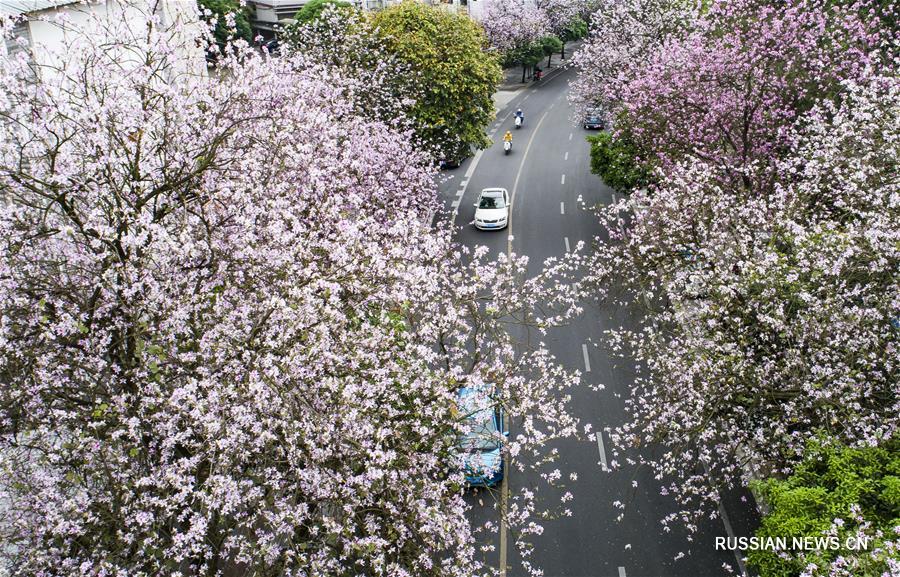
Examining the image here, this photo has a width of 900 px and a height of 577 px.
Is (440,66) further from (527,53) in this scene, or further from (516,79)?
(516,79)

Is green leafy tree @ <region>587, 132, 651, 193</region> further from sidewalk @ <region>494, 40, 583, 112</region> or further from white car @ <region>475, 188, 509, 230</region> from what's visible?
sidewalk @ <region>494, 40, 583, 112</region>

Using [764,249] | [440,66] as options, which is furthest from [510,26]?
[764,249]

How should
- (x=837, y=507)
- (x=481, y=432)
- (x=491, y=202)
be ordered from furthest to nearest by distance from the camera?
(x=491, y=202) < (x=481, y=432) < (x=837, y=507)

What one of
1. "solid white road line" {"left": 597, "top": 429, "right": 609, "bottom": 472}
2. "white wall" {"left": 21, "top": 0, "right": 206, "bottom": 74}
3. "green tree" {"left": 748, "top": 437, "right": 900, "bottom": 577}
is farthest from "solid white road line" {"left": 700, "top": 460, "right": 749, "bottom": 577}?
"white wall" {"left": 21, "top": 0, "right": 206, "bottom": 74}

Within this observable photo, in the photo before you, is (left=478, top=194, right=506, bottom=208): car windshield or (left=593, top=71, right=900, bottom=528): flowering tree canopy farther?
(left=478, top=194, right=506, bottom=208): car windshield

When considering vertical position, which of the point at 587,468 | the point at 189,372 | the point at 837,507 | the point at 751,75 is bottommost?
the point at 587,468

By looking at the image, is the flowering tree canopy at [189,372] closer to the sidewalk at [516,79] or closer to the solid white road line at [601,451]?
the solid white road line at [601,451]

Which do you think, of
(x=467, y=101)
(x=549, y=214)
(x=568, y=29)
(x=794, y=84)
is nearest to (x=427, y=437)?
(x=794, y=84)

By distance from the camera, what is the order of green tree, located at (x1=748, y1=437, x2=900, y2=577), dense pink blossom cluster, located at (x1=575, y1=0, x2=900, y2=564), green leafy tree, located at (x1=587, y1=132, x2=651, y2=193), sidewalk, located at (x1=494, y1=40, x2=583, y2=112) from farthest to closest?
1. sidewalk, located at (x1=494, y1=40, x2=583, y2=112)
2. green leafy tree, located at (x1=587, y1=132, x2=651, y2=193)
3. dense pink blossom cluster, located at (x1=575, y1=0, x2=900, y2=564)
4. green tree, located at (x1=748, y1=437, x2=900, y2=577)
